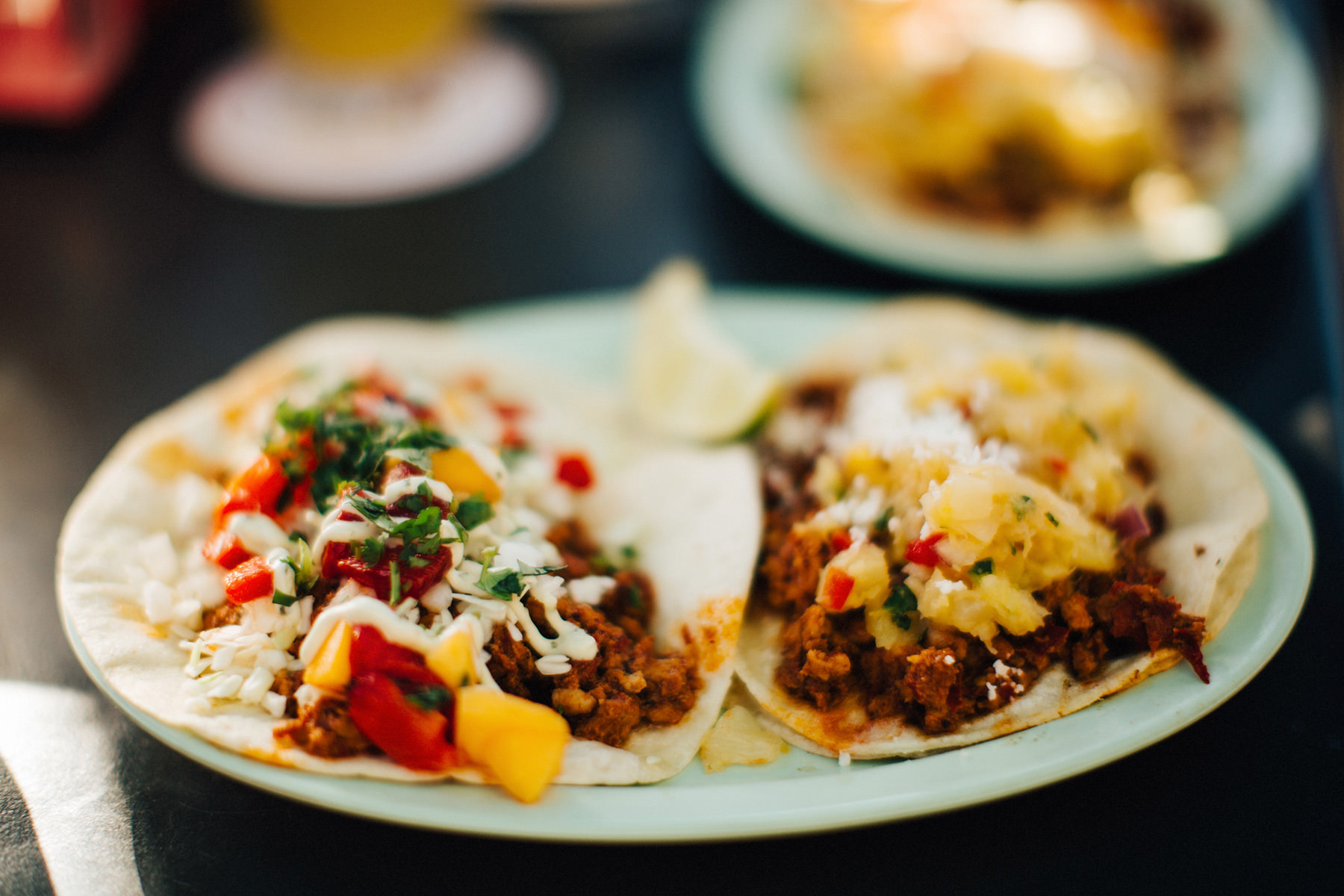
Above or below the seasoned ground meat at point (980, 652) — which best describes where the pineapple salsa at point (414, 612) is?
above

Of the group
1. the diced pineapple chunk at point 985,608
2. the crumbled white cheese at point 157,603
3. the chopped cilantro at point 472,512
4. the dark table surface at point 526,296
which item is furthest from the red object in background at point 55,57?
the diced pineapple chunk at point 985,608

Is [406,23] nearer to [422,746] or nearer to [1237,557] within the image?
[422,746]

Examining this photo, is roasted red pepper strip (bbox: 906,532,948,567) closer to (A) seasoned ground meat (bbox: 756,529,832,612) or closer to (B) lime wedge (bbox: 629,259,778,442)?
(A) seasoned ground meat (bbox: 756,529,832,612)

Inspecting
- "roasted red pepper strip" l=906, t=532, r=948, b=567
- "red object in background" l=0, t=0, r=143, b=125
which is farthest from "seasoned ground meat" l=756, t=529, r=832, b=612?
"red object in background" l=0, t=0, r=143, b=125

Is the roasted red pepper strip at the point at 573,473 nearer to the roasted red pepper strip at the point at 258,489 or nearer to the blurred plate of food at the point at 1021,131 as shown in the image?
the roasted red pepper strip at the point at 258,489

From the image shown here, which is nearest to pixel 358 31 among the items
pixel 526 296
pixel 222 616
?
pixel 526 296

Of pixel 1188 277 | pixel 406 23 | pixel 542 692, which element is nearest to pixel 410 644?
pixel 542 692
